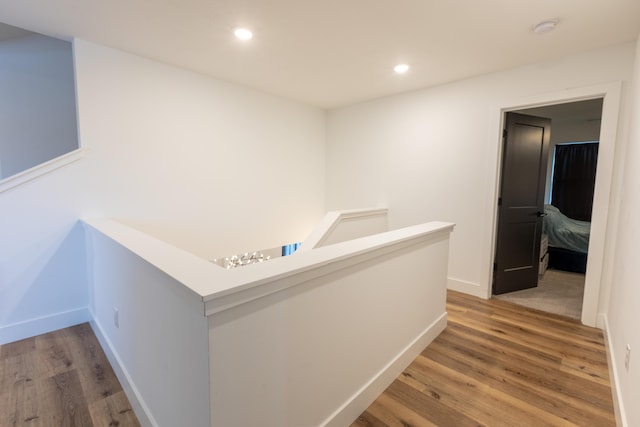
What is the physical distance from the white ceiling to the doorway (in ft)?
2.75

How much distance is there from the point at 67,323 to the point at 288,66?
10.3 ft

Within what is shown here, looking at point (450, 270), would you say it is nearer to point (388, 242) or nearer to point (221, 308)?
point (388, 242)

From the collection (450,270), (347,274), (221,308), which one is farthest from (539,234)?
(221,308)

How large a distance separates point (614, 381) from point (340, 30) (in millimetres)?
2993

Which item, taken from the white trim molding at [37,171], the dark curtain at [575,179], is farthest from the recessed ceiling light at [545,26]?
the dark curtain at [575,179]

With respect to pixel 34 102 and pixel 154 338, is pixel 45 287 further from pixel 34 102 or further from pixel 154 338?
pixel 34 102

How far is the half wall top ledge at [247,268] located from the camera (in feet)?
3.18

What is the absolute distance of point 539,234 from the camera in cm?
361

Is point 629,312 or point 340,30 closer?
point 629,312

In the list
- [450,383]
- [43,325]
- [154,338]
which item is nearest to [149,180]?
[43,325]

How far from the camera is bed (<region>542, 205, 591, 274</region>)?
419 centimetres

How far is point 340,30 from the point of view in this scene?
228 cm

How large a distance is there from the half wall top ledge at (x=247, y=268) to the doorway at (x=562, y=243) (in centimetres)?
222

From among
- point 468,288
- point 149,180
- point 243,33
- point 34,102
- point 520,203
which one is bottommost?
point 468,288
